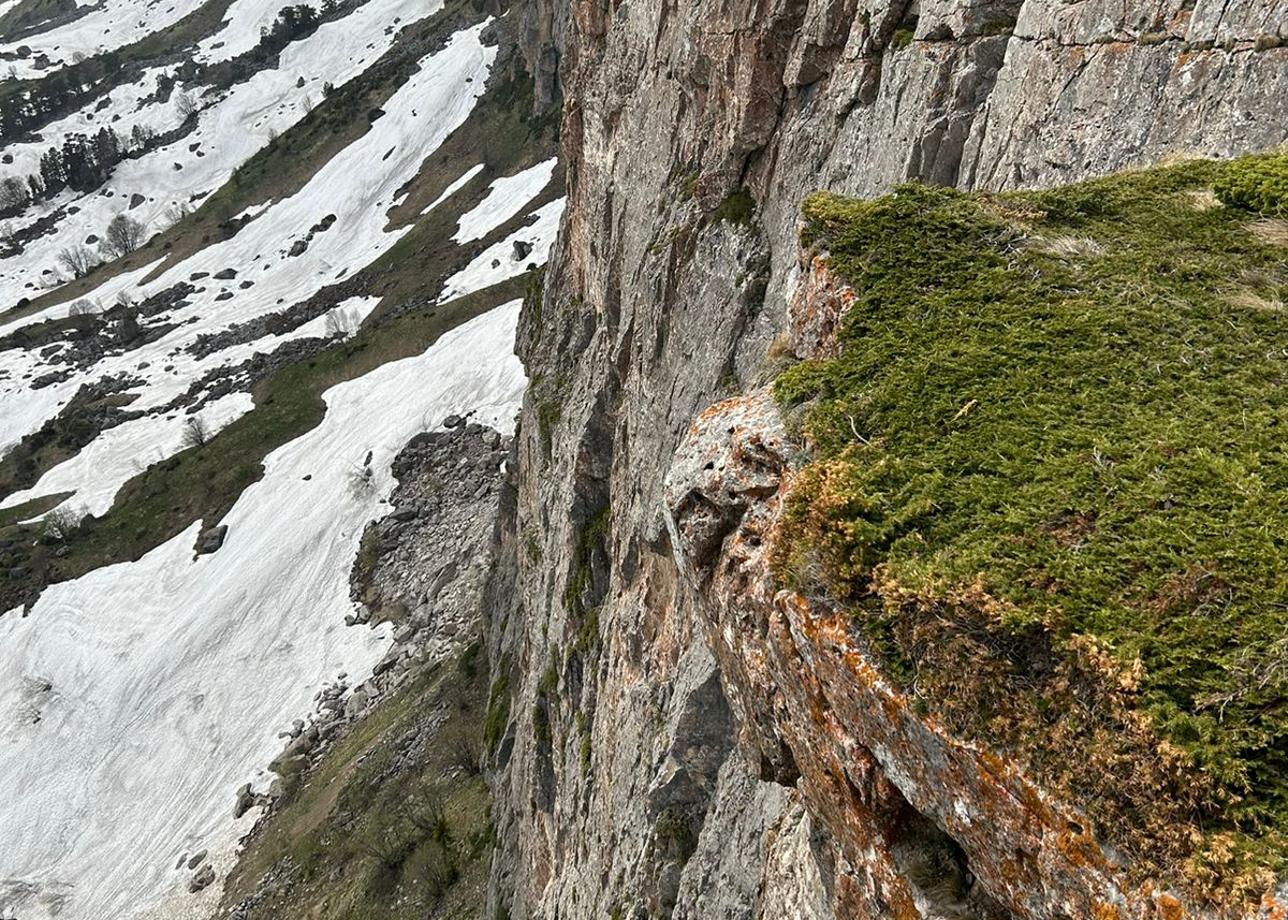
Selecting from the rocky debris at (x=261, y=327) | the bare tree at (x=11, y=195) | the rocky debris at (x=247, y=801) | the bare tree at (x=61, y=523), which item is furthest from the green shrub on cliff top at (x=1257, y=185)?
the bare tree at (x=11, y=195)

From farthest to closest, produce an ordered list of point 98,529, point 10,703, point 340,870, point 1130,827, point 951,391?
point 98,529 < point 10,703 < point 340,870 < point 951,391 < point 1130,827

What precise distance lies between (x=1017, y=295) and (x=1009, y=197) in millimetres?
2041

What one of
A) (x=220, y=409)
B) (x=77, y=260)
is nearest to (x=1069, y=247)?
(x=220, y=409)

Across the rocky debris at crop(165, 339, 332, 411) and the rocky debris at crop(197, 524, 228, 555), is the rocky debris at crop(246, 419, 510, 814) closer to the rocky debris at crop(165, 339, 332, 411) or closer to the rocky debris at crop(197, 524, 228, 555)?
the rocky debris at crop(197, 524, 228, 555)

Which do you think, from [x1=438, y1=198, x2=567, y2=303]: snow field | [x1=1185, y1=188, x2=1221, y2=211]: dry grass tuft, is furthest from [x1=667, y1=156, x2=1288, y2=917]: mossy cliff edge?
[x1=438, y1=198, x2=567, y2=303]: snow field

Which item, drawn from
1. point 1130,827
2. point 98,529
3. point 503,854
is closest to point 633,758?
point 1130,827

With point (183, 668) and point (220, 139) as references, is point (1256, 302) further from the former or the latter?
point (220, 139)

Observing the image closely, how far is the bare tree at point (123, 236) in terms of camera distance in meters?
141

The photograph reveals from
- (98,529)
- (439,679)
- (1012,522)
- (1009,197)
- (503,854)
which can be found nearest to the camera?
(1012,522)

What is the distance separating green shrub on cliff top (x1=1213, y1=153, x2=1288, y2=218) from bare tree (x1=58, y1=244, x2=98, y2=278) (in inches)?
6743

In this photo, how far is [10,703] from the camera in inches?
2207

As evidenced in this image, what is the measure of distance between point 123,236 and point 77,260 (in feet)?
29.4

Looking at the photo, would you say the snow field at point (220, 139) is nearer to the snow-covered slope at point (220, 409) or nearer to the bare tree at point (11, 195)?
the snow-covered slope at point (220, 409)

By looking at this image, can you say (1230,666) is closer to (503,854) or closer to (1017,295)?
(1017,295)
